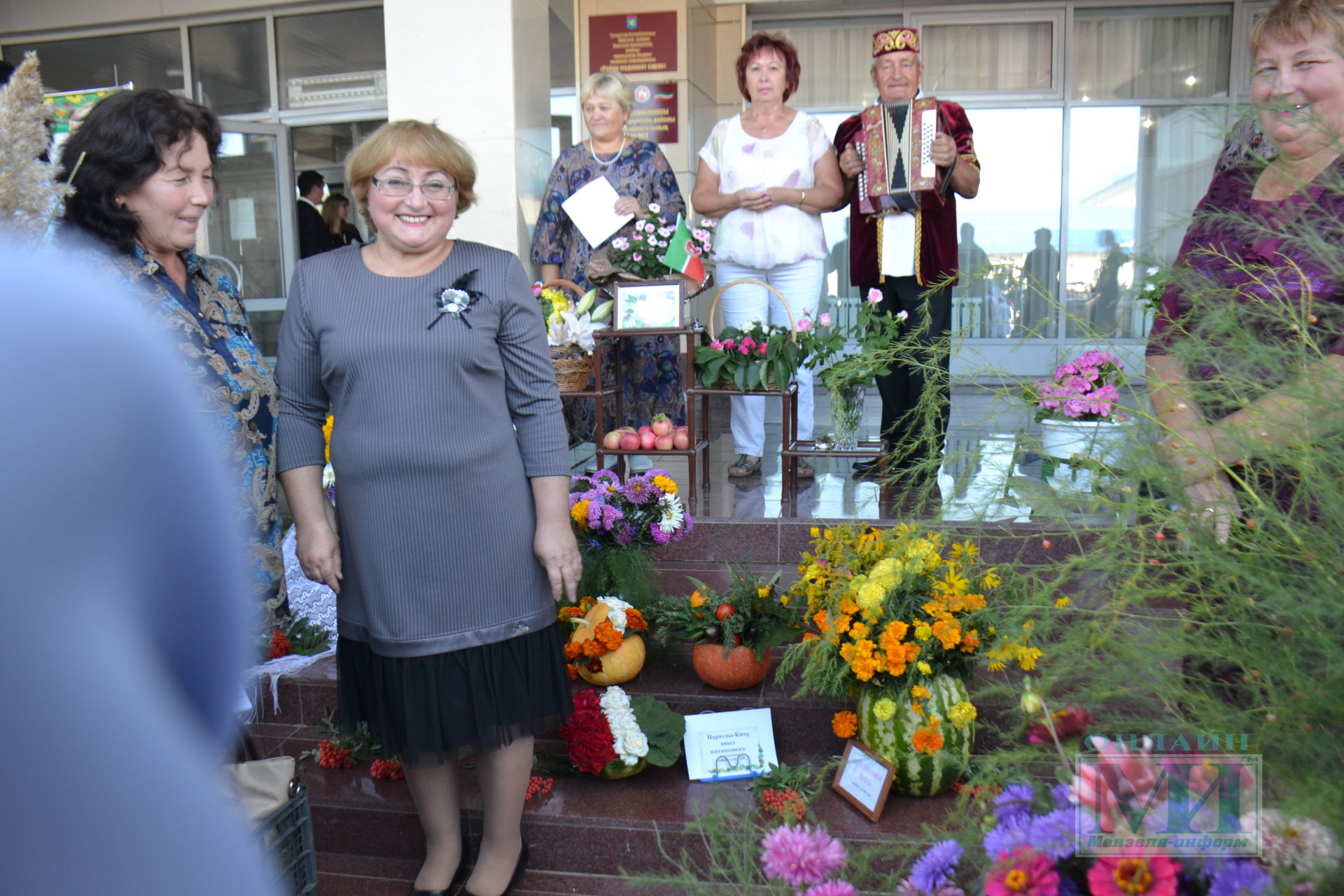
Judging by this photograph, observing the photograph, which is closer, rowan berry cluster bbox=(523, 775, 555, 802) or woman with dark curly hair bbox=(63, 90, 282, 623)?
woman with dark curly hair bbox=(63, 90, 282, 623)

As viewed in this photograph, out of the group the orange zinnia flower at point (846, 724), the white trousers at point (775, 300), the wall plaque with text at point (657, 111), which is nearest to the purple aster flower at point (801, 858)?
the orange zinnia flower at point (846, 724)

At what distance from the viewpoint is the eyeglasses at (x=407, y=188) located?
1.89 m

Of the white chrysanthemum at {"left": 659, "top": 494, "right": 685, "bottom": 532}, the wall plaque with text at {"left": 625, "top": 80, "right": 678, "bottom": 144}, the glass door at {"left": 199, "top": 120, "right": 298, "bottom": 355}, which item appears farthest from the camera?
the wall plaque with text at {"left": 625, "top": 80, "right": 678, "bottom": 144}

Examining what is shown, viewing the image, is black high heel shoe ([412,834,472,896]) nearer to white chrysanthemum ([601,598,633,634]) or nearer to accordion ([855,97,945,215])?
white chrysanthemum ([601,598,633,634])

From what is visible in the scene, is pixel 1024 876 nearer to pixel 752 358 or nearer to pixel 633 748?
pixel 633 748

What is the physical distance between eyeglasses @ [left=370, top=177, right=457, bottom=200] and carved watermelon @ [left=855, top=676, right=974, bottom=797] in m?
1.40

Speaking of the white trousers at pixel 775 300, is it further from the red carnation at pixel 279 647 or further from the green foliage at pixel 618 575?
the red carnation at pixel 279 647

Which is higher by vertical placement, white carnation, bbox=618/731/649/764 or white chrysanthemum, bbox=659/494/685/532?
white chrysanthemum, bbox=659/494/685/532

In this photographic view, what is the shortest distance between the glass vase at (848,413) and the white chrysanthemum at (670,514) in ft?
3.56

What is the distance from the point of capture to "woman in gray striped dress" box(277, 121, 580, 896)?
6.09ft

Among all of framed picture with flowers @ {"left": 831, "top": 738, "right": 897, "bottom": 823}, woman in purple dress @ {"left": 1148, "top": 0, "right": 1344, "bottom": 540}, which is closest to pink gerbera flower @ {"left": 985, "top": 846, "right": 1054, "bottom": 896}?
woman in purple dress @ {"left": 1148, "top": 0, "right": 1344, "bottom": 540}

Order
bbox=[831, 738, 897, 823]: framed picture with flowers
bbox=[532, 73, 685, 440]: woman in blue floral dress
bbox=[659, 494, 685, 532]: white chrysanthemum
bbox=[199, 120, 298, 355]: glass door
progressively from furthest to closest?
bbox=[199, 120, 298, 355]: glass door → bbox=[532, 73, 685, 440]: woman in blue floral dress → bbox=[659, 494, 685, 532]: white chrysanthemum → bbox=[831, 738, 897, 823]: framed picture with flowers

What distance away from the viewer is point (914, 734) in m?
2.15

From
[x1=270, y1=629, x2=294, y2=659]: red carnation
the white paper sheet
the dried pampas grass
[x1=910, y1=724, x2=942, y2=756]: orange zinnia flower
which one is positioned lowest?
[x1=270, y1=629, x2=294, y2=659]: red carnation
